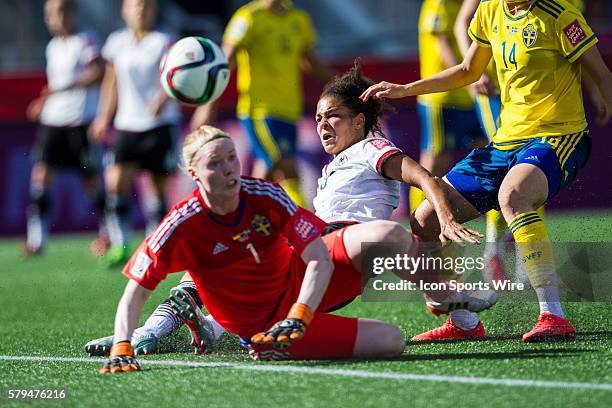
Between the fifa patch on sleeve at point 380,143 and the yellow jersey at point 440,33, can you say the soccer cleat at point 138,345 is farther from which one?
the yellow jersey at point 440,33

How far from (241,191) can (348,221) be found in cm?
78

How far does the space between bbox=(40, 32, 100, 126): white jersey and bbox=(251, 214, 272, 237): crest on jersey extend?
6.99 metres

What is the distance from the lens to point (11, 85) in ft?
44.9

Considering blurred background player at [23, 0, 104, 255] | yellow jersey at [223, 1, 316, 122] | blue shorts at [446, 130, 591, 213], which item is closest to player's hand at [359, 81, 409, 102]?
blue shorts at [446, 130, 591, 213]

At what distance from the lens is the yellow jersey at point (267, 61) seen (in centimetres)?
958

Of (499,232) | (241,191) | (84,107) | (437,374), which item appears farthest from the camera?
(84,107)

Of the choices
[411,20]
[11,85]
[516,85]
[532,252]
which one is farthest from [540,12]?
[411,20]

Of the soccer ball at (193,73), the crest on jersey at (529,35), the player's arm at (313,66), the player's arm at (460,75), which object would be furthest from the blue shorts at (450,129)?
the crest on jersey at (529,35)

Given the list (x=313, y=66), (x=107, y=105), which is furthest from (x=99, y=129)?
(x=313, y=66)

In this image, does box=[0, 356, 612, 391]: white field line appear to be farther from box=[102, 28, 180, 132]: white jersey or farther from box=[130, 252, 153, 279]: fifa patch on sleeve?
box=[102, 28, 180, 132]: white jersey

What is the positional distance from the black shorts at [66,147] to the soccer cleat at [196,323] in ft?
21.6

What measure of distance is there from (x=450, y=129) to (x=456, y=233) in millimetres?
3713

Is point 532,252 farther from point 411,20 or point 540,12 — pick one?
point 411,20

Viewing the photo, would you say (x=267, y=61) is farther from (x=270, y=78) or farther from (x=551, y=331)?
(x=551, y=331)
